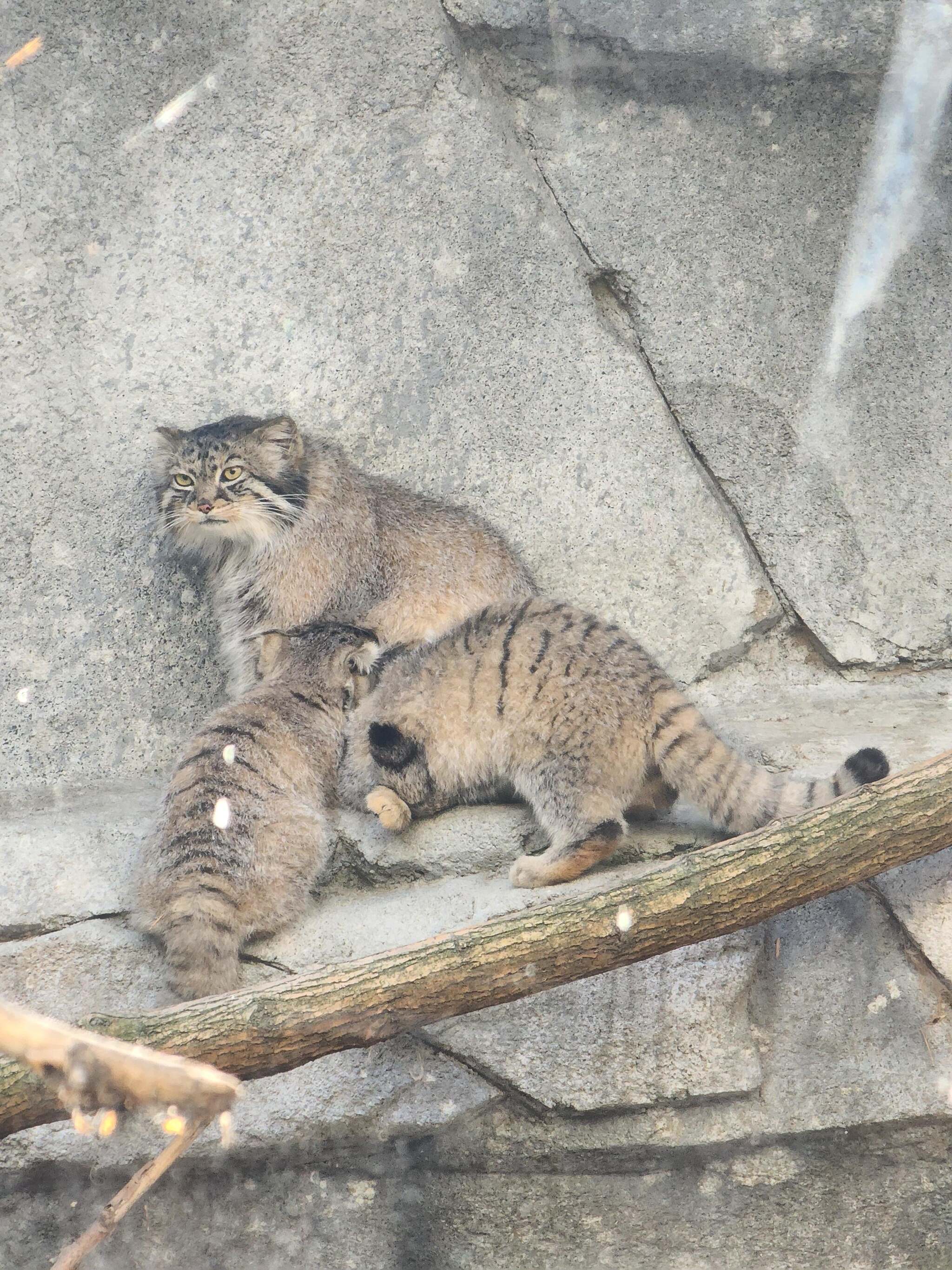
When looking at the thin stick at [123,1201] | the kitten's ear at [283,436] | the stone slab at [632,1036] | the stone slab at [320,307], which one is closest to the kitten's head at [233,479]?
the kitten's ear at [283,436]

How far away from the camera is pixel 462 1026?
4137 millimetres

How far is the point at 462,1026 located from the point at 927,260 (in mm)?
3753

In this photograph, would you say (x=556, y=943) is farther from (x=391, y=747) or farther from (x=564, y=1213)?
(x=391, y=747)

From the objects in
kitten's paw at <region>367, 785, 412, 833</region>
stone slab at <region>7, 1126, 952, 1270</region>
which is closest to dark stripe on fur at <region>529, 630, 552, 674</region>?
kitten's paw at <region>367, 785, 412, 833</region>

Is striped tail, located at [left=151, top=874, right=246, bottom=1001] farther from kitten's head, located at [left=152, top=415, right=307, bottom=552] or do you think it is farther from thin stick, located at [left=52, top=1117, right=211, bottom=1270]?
kitten's head, located at [left=152, top=415, right=307, bottom=552]

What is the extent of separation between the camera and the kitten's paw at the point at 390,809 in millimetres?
4793

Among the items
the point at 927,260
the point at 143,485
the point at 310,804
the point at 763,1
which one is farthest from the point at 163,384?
the point at 927,260

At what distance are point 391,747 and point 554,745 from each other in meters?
0.60

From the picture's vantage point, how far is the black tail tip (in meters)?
4.13

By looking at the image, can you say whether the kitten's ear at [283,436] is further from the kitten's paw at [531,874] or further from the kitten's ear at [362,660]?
the kitten's paw at [531,874]

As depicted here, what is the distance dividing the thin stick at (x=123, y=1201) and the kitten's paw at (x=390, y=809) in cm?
195

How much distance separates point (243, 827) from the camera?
15.1 ft

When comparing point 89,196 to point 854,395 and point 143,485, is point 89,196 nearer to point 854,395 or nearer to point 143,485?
point 143,485

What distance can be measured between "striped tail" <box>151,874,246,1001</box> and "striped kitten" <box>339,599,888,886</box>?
0.67m
